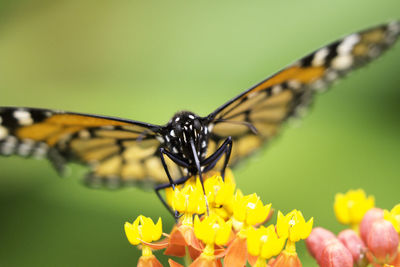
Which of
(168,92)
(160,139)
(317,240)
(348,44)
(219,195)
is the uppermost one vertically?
(168,92)

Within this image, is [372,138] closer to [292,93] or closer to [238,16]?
[292,93]

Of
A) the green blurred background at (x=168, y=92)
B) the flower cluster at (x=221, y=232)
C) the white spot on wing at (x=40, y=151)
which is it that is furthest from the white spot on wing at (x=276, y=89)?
the white spot on wing at (x=40, y=151)

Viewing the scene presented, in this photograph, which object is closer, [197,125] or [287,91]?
[197,125]

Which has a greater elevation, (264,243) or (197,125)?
(197,125)

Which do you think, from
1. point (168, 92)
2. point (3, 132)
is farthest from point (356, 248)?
point (168, 92)

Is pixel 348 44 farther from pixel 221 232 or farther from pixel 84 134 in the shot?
pixel 84 134

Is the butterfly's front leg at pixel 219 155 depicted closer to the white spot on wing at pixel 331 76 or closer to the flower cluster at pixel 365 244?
the flower cluster at pixel 365 244
